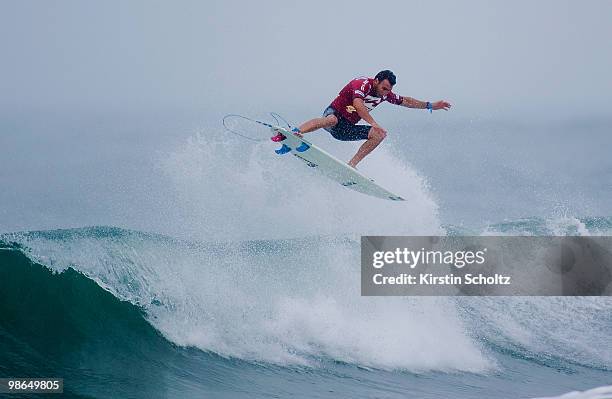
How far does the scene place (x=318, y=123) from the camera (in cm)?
790

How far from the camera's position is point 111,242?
9.39 metres

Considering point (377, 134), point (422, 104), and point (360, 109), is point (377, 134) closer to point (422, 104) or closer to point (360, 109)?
point (360, 109)

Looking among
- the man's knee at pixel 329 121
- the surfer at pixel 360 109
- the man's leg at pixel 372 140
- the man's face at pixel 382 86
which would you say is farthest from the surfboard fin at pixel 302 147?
the man's face at pixel 382 86

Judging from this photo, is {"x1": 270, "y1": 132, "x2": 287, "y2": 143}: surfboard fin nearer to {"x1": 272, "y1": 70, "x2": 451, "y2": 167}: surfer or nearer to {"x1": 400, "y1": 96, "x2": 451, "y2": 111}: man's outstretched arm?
{"x1": 272, "y1": 70, "x2": 451, "y2": 167}: surfer

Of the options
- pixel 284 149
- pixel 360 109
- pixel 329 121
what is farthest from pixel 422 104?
pixel 284 149

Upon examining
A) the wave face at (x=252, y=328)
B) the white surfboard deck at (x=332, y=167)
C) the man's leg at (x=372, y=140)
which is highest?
the man's leg at (x=372, y=140)

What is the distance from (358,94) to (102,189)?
9.67 metres

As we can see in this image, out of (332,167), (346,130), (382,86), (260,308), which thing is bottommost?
(260,308)

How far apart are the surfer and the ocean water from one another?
165cm

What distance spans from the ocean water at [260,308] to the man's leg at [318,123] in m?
1.90

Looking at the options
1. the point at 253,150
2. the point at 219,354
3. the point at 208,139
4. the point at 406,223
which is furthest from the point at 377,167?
the point at 219,354

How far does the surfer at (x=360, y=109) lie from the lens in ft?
25.5

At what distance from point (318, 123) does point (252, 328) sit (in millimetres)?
2490

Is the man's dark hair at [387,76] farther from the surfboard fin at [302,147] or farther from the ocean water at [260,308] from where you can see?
the ocean water at [260,308]
